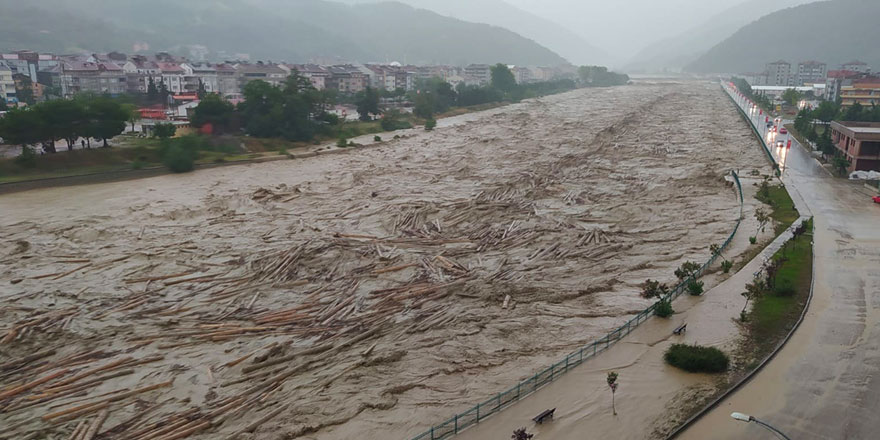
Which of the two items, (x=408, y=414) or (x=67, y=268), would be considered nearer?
(x=408, y=414)

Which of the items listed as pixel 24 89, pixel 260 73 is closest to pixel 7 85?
pixel 24 89

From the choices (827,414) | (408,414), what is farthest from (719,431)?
(408,414)

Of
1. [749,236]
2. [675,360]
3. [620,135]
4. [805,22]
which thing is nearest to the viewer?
[675,360]

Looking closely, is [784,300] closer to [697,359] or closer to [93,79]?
[697,359]

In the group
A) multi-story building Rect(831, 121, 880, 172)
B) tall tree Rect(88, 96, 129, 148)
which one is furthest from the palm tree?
tall tree Rect(88, 96, 129, 148)

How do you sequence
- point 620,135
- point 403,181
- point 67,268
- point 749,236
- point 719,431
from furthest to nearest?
point 620,135 → point 403,181 → point 749,236 → point 67,268 → point 719,431

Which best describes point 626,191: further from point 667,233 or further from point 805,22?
point 805,22

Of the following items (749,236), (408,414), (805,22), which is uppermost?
(805,22)
